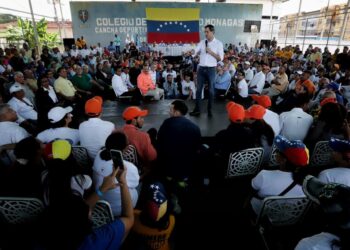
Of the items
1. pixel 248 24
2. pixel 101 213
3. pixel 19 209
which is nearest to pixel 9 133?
Answer: pixel 19 209

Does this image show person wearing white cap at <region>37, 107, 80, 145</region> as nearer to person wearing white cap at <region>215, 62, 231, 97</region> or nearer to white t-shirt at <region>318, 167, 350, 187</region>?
white t-shirt at <region>318, 167, 350, 187</region>

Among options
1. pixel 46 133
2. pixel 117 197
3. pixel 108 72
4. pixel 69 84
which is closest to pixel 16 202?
pixel 117 197

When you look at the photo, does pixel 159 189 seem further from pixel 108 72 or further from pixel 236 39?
pixel 236 39

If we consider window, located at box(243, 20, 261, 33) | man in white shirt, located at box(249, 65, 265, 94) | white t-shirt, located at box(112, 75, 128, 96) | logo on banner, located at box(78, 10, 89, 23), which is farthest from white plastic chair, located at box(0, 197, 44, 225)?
window, located at box(243, 20, 261, 33)

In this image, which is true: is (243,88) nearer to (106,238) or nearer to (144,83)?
(144,83)

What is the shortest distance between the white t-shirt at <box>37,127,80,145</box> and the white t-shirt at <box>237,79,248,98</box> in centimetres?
400

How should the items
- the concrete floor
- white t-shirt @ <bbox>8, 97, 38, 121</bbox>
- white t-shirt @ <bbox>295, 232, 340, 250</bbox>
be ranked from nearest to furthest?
white t-shirt @ <bbox>295, 232, 340, 250</bbox> < white t-shirt @ <bbox>8, 97, 38, 121</bbox> < the concrete floor

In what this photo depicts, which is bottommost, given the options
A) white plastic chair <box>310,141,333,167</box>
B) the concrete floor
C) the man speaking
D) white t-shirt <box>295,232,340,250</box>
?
the concrete floor

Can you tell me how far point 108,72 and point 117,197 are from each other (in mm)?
6706

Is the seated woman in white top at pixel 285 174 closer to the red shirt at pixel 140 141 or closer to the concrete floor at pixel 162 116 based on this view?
the red shirt at pixel 140 141

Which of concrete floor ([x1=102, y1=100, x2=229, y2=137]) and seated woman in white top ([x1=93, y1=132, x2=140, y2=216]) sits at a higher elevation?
seated woman in white top ([x1=93, y1=132, x2=140, y2=216])

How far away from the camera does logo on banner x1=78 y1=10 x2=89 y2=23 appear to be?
14168 millimetres

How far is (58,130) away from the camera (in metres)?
2.65

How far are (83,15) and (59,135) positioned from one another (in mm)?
14095
